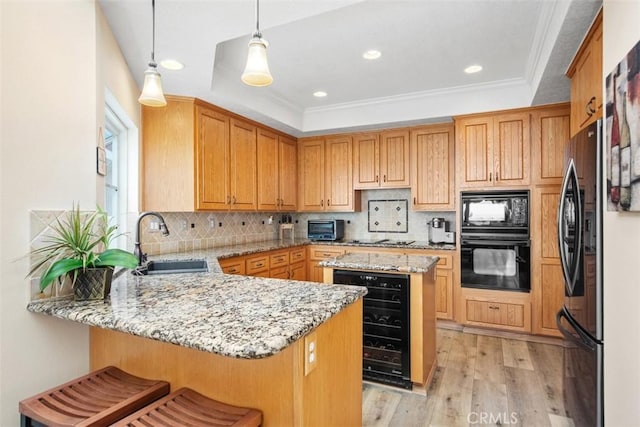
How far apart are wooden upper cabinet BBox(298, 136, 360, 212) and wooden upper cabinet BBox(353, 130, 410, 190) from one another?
0.42ft

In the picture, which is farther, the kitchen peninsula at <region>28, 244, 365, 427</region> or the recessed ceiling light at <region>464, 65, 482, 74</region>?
the recessed ceiling light at <region>464, 65, 482, 74</region>

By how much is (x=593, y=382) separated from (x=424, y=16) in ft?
7.71

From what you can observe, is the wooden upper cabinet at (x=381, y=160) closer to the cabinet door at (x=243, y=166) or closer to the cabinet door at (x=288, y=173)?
the cabinet door at (x=288, y=173)

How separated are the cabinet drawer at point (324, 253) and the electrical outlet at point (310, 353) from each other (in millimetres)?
3293

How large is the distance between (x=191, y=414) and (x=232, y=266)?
2.35 meters

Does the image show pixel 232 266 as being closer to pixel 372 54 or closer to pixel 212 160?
pixel 212 160

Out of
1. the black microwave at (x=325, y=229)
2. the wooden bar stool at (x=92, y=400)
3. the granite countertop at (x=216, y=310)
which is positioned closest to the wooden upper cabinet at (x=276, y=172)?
the black microwave at (x=325, y=229)

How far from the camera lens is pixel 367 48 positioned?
9.09 feet

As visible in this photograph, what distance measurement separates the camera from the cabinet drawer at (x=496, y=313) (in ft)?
11.5

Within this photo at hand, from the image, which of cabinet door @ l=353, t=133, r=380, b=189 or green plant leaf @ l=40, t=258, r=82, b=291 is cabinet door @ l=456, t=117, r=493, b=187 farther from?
green plant leaf @ l=40, t=258, r=82, b=291

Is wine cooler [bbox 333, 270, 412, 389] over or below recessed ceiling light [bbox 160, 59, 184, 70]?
below

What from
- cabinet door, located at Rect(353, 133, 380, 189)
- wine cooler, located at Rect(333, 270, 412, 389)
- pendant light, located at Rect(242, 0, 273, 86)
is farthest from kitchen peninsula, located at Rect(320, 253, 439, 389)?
cabinet door, located at Rect(353, 133, 380, 189)

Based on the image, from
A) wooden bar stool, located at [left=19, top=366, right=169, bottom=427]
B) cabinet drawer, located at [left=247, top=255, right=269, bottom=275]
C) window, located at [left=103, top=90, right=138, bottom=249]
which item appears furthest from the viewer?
cabinet drawer, located at [left=247, top=255, right=269, bottom=275]

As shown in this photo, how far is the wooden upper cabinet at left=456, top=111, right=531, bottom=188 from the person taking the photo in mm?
3555
